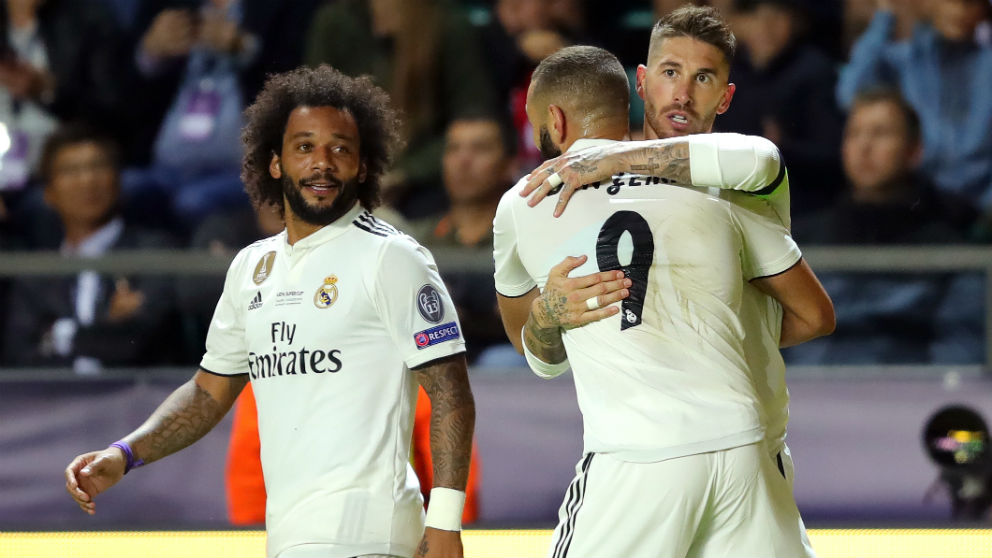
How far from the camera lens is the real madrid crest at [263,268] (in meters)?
3.49

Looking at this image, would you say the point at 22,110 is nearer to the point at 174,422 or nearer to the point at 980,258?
the point at 174,422

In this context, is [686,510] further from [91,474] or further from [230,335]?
[91,474]

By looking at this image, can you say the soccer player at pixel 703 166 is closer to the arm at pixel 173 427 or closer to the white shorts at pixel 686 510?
the white shorts at pixel 686 510

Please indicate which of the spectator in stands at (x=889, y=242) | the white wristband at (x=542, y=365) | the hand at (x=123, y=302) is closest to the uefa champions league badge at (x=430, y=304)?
the white wristband at (x=542, y=365)

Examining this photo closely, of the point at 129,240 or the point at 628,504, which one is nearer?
the point at 628,504

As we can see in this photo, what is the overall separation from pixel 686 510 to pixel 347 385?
887mm

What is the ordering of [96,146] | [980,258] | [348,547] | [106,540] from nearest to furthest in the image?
[348,547], [106,540], [980,258], [96,146]

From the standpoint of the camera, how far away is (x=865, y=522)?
4387mm

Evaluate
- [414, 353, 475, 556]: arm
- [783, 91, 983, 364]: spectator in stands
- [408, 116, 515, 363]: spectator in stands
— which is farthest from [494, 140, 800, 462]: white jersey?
[408, 116, 515, 363]: spectator in stands

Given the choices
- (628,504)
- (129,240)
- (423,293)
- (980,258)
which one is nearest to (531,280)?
(423,293)

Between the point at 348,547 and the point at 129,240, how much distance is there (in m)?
4.35

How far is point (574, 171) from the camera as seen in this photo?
297 cm

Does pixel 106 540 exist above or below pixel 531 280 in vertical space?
below

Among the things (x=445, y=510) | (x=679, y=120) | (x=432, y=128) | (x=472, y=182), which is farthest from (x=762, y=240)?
(x=432, y=128)
